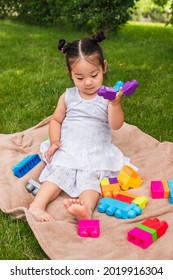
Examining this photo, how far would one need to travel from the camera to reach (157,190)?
273 centimetres

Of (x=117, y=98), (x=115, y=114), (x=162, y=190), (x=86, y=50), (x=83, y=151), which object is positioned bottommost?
(x=162, y=190)

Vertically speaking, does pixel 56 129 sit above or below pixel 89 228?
above

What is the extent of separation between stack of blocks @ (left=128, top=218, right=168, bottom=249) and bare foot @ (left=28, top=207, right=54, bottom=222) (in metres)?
0.48

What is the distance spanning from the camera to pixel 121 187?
9.53ft

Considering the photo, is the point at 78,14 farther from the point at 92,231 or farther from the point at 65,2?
the point at 92,231

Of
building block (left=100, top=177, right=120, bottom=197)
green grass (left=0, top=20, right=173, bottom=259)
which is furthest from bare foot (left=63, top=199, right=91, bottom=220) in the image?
building block (left=100, top=177, right=120, bottom=197)

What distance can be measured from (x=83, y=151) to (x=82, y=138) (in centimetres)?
11

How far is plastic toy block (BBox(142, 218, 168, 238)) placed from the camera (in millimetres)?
2330

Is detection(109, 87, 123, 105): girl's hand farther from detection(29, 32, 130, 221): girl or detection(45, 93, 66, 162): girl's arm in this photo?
detection(45, 93, 66, 162): girl's arm

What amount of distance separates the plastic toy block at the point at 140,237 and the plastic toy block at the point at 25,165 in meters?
1.02

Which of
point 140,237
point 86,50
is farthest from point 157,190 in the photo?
point 86,50

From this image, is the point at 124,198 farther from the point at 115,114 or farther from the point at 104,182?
the point at 115,114

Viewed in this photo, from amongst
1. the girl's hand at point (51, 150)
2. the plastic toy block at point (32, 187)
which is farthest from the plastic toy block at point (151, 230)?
the girl's hand at point (51, 150)
